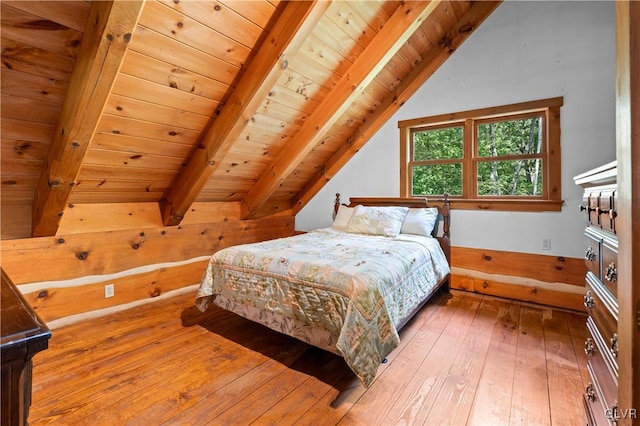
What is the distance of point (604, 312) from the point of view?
100cm

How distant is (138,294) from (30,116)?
5.67ft

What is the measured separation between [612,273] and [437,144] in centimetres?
284

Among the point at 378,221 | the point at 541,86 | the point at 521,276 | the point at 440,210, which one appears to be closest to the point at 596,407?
the point at 521,276

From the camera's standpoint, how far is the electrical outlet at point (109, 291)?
2.67 m

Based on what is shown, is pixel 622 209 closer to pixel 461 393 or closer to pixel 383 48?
pixel 461 393

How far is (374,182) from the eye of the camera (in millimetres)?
3801

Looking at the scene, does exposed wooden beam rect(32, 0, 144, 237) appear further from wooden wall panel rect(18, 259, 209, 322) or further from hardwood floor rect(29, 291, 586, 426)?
hardwood floor rect(29, 291, 586, 426)

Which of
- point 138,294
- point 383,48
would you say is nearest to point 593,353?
point 383,48

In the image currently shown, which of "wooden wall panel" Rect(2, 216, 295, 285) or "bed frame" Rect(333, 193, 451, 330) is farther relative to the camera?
"bed frame" Rect(333, 193, 451, 330)

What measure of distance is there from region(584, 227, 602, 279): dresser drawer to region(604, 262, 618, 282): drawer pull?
159 mm

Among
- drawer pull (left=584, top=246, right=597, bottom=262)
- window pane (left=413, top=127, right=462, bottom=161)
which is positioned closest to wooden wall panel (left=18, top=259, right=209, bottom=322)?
window pane (left=413, top=127, right=462, bottom=161)

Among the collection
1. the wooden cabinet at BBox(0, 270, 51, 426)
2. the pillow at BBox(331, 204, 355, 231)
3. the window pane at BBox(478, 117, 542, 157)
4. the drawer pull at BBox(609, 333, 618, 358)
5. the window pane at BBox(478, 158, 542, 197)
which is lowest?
the drawer pull at BBox(609, 333, 618, 358)

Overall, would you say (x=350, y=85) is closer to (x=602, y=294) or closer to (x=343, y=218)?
(x=343, y=218)

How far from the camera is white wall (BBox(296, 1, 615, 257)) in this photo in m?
2.59
